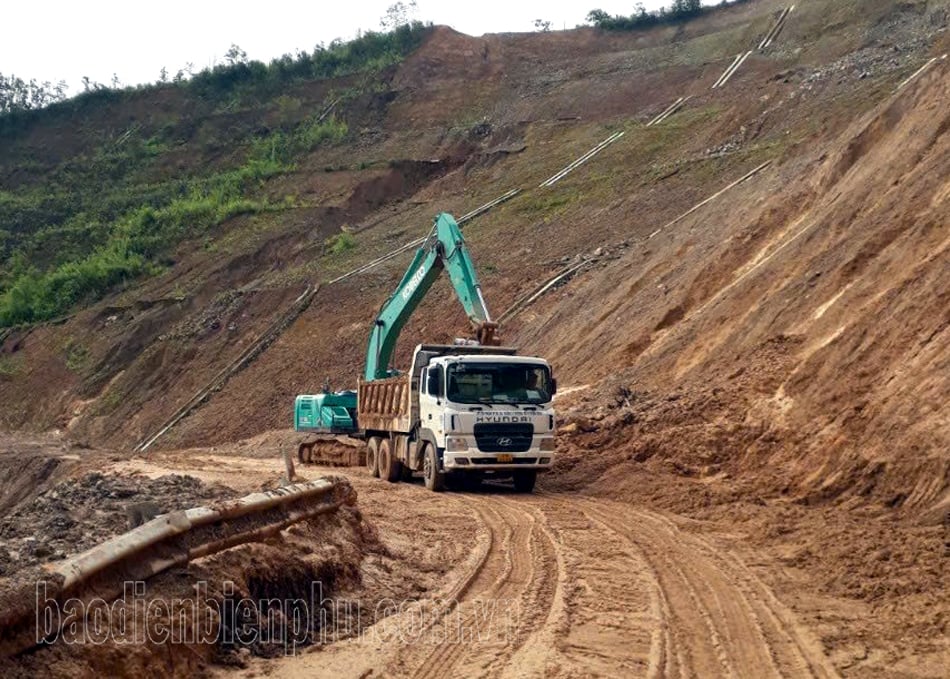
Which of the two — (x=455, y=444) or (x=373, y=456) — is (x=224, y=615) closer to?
(x=455, y=444)

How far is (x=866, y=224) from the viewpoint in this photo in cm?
2089

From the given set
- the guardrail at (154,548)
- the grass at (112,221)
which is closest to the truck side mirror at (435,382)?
the guardrail at (154,548)

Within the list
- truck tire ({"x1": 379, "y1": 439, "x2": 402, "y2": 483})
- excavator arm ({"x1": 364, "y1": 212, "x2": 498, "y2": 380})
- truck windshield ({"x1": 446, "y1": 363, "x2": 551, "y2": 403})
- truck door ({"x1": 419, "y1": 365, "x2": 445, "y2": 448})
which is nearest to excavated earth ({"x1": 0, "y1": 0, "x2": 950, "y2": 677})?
truck door ({"x1": 419, "y1": 365, "x2": 445, "y2": 448})

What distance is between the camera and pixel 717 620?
8.88 metres

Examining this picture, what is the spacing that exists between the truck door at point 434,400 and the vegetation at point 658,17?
53.5 m

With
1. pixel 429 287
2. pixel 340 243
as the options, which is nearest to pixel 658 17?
pixel 340 243

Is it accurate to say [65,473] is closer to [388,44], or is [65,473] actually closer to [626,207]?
[626,207]

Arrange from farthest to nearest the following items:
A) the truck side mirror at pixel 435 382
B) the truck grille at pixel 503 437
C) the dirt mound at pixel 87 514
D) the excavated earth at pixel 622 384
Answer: the truck side mirror at pixel 435 382
the truck grille at pixel 503 437
the excavated earth at pixel 622 384
the dirt mound at pixel 87 514

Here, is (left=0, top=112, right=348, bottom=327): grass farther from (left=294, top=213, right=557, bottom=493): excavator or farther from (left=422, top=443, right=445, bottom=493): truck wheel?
(left=422, top=443, right=445, bottom=493): truck wheel

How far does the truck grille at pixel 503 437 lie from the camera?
18109 millimetres

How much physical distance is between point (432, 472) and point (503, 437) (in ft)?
5.36

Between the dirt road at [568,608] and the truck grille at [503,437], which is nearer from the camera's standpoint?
the dirt road at [568,608]

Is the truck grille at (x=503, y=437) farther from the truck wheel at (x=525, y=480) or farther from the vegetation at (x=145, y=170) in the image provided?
the vegetation at (x=145, y=170)

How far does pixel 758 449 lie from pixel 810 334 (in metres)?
3.07
